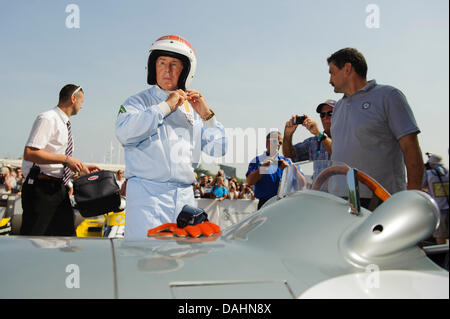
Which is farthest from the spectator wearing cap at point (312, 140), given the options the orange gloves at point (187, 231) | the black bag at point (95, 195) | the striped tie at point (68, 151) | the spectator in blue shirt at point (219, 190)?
the spectator in blue shirt at point (219, 190)

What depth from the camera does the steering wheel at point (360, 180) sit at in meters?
1.21

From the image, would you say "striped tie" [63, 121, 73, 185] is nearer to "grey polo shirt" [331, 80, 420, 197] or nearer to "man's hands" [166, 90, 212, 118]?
"man's hands" [166, 90, 212, 118]

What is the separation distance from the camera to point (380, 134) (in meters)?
2.38

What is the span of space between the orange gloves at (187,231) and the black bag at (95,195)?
3.47 feet

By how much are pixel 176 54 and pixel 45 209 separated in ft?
4.94

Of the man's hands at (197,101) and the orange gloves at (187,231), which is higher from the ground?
the man's hands at (197,101)

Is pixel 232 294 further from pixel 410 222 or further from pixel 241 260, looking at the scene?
pixel 410 222

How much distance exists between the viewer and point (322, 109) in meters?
3.28

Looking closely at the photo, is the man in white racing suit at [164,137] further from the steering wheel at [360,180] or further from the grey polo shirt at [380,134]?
the steering wheel at [360,180]

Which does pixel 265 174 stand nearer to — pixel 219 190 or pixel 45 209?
pixel 45 209

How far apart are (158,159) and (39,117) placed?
1223mm

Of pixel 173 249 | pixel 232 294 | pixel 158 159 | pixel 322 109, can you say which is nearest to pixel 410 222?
pixel 232 294

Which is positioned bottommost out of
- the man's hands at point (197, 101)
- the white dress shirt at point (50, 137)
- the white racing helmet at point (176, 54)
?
the white dress shirt at point (50, 137)

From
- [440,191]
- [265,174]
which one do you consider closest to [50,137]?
[265,174]
